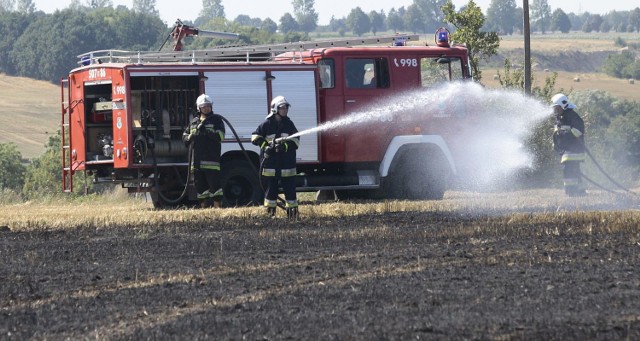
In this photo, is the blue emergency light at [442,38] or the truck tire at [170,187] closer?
the truck tire at [170,187]

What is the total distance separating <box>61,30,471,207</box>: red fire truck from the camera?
61.7ft

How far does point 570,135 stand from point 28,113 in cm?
7831

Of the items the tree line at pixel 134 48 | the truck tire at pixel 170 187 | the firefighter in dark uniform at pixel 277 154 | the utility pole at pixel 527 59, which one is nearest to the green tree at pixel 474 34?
the tree line at pixel 134 48

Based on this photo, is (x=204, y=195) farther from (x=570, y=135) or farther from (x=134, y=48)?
(x=134, y=48)

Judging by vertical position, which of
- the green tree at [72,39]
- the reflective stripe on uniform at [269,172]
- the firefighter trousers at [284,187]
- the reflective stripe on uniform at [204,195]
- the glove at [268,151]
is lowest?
the reflective stripe on uniform at [204,195]

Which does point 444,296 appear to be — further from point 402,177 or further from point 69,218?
point 402,177

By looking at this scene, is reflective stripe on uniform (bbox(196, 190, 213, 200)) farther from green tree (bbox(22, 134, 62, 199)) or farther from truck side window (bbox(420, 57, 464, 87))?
green tree (bbox(22, 134, 62, 199))

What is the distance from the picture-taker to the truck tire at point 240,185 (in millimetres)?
19141

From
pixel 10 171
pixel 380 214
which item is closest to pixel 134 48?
pixel 10 171

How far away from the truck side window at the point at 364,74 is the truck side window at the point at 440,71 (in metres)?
0.62

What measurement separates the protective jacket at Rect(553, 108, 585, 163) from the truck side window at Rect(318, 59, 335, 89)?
3.52 metres

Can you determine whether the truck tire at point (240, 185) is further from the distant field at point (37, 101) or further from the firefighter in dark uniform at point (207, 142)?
the distant field at point (37, 101)

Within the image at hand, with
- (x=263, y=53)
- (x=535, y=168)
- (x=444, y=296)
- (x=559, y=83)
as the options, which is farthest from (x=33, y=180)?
(x=559, y=83)

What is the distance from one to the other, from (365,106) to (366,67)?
623 millimetres
